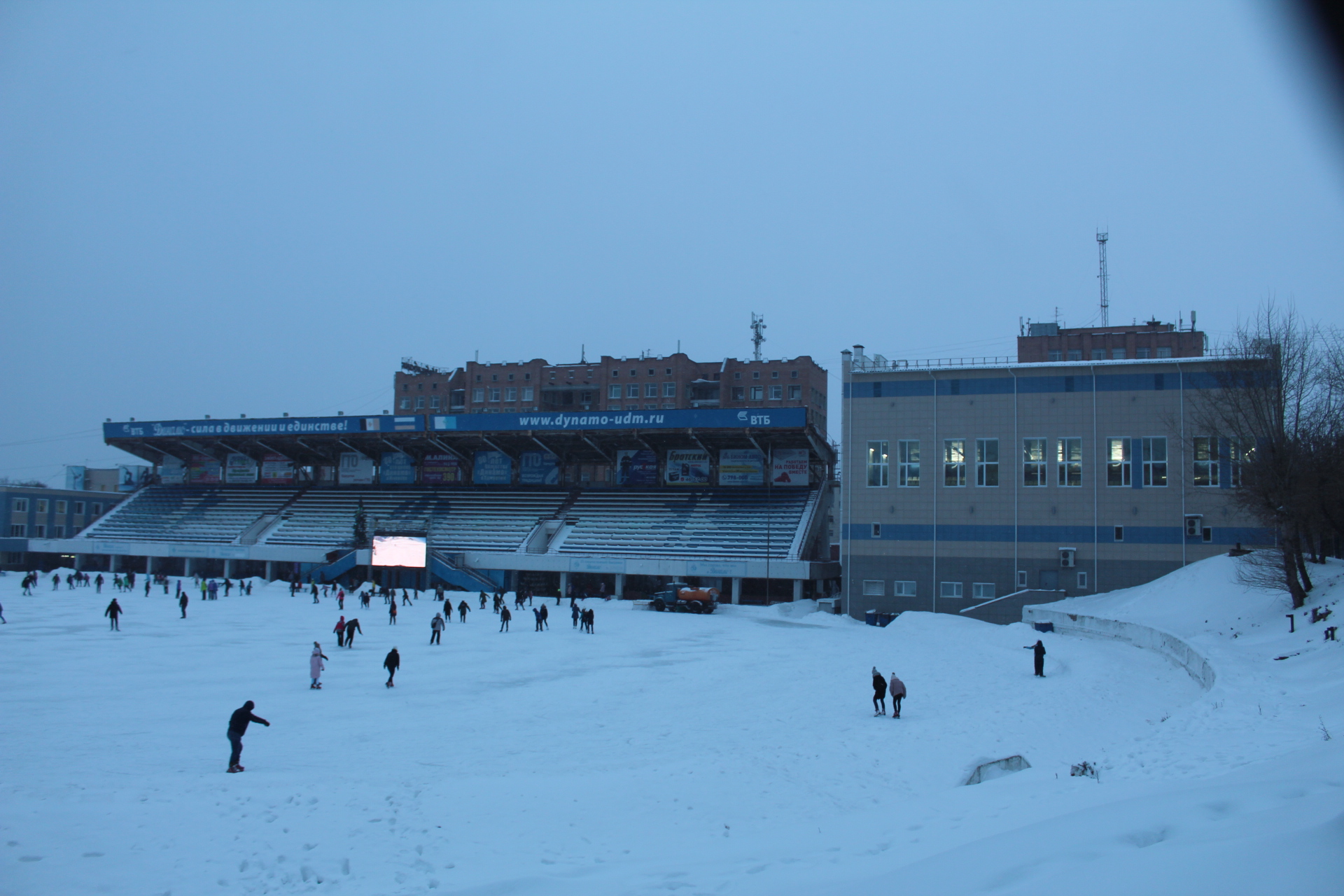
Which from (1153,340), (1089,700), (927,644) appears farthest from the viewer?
(1153,340)

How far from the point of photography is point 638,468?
7050cm

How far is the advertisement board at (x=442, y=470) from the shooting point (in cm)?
7481

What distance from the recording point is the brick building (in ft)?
317

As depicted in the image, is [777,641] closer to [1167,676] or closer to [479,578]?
[1167,676]

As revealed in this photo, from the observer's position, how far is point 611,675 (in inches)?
979

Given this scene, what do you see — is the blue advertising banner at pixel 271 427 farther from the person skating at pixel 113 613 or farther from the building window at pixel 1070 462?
the building window at pixel 1070 462

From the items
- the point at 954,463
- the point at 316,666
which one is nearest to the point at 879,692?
the point at 316,666

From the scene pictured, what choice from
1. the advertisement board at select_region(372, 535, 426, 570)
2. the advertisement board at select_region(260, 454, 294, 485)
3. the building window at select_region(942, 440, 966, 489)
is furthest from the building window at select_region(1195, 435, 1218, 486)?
the advertisement board at select_region(260, 454, 294, 485)

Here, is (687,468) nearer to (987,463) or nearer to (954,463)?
(954,463)

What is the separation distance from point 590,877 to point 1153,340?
81882 mm

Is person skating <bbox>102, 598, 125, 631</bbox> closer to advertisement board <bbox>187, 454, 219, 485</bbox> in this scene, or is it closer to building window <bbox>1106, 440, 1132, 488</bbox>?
building window <bbox>1106, 440, 1132, 488</bbox>

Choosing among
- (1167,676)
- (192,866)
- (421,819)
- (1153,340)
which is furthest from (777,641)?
(1153,340)

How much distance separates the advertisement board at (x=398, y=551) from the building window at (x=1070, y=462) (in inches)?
1594

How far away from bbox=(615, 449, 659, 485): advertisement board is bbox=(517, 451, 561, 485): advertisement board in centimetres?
560
